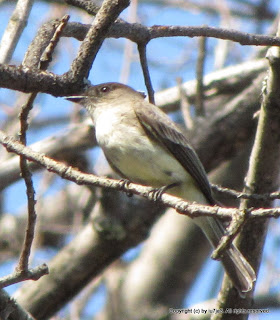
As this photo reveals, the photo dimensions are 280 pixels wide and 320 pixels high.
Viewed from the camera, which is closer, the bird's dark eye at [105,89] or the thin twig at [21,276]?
the thin twig at [21,276]

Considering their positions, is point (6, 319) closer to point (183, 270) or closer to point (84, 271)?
point (84, 271)

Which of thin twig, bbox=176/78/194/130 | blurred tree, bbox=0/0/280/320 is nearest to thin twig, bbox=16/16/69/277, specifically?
blurred tree, bbox=0/0/280/320

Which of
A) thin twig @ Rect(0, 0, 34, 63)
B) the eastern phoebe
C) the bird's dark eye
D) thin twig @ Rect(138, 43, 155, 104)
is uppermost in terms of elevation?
thin twig @ Rect(0, 0, 34, 63)

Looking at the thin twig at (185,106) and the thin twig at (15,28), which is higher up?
the thin twig at (15,28)

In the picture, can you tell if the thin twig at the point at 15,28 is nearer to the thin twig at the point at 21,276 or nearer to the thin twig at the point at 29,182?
the thin twig at the point at 29,182

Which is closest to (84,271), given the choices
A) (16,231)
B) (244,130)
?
(244,130)

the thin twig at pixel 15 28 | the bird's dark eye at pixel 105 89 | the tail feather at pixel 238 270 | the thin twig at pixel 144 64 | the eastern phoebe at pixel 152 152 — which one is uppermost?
the thin twig at pixel 15 28

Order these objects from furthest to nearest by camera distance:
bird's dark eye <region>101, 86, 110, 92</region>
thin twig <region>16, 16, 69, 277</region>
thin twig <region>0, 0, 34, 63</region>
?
bird's dark eye <region>101, 86, 110, 92</region> → thin twig <region>0, 0, 34, 63</region> → thin twig <region>16, 16, 69, 277</region>

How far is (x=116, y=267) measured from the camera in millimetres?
7750

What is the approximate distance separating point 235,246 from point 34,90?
184cm

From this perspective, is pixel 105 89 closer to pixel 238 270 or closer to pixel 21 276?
pixel 238 270

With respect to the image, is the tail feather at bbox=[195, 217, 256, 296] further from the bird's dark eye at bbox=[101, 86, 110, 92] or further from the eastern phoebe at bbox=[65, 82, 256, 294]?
the bird's dark eye at bbox=[101, 86, 110, 92]

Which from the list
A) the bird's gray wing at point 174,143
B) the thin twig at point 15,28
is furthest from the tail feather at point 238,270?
the thin twig at point 15,28

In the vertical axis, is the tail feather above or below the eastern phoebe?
below
